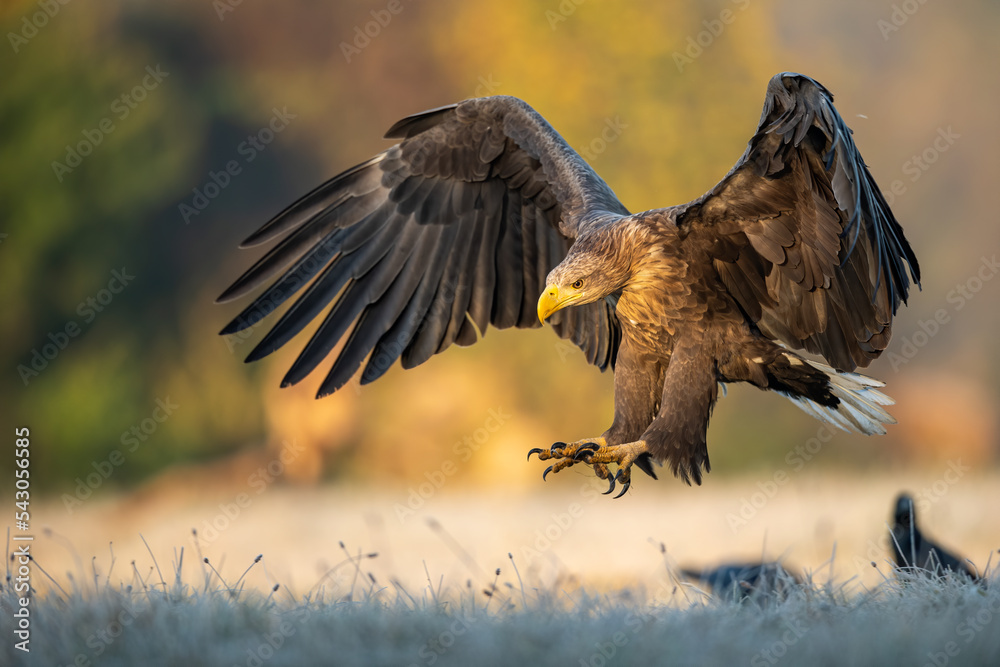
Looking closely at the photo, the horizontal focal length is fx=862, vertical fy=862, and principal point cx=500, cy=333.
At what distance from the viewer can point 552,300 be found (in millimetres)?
3863

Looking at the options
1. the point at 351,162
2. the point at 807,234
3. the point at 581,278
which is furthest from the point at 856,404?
the point at 351,162

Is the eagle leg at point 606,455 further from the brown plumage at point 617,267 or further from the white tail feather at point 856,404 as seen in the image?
the white tail feather at point 856,404

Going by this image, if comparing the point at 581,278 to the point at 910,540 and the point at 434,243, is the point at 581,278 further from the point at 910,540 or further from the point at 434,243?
the point at 910,540

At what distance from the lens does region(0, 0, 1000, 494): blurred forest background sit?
13.6 meters

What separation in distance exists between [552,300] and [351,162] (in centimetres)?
1252

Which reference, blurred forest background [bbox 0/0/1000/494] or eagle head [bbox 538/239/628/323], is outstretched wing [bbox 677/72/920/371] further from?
blurred forest background [bbox 0/0/1000/494]

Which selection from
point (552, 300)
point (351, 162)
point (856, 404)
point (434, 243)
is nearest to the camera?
point (552, 300)

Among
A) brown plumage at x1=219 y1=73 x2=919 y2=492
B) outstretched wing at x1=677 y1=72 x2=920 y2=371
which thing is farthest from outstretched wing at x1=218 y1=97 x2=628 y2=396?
outstretched wing at x1=677 y1=72 x2=920 y2=371

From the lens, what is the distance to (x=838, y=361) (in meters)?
4.09

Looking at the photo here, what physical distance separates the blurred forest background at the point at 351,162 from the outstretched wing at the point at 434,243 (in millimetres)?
8412

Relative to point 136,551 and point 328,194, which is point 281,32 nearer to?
point 136,551

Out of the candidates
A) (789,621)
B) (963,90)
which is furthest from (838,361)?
(963,90)

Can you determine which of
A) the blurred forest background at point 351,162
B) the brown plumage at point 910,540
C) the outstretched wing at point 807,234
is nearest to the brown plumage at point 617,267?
the outstretched wing at point 807,234

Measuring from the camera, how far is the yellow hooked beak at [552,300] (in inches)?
151
